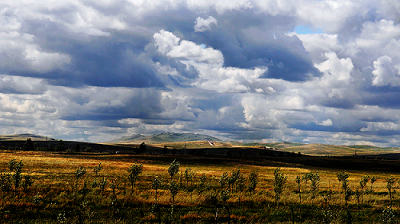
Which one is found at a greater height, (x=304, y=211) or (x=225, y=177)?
(x=225, y=177)

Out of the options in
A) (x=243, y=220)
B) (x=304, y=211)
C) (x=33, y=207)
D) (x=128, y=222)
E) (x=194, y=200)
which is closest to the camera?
(x=128, y=222)

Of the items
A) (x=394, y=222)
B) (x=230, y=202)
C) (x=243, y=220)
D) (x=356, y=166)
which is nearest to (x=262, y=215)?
(x=243, y=220)

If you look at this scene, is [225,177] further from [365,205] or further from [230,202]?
[365,205]

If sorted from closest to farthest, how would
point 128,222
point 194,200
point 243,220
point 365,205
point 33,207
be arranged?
1. point 128,222
2. point 243,220
3. point 33,207
4. point 194,200
5. point 365,205

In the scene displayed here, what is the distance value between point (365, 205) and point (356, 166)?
13248cm

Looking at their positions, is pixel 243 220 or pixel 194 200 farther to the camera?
pixel 194 200

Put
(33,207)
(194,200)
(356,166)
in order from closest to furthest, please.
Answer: (33,207), (194,200), (356,166)

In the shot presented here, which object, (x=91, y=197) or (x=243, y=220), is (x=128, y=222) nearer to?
(x=243, y=220)

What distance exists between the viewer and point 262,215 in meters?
26.1

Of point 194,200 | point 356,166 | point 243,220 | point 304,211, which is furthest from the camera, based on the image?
point 356,166

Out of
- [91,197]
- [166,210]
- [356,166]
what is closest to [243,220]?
[166,210]

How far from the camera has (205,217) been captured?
77.9 ft

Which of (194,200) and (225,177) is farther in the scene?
(225,177)

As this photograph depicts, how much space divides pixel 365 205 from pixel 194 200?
23559mm
